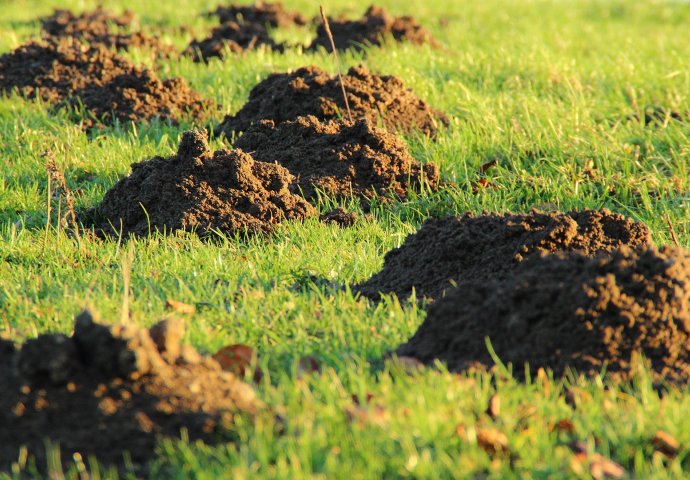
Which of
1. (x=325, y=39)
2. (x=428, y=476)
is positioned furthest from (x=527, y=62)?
(x=428, y=476)

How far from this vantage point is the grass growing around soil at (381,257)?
288 centimetres

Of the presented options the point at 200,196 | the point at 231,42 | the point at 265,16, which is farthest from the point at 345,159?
the point at 265,16

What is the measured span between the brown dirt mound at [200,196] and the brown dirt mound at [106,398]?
8.68 ft

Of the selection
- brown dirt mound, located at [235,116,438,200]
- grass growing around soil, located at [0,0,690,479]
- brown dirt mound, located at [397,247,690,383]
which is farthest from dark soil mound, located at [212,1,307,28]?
brown dirt mound, located at [397,247,690,383]

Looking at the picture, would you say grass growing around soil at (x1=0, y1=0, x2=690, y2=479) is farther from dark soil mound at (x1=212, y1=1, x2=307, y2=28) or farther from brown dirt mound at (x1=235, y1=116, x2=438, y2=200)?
dark soil mound at (x1=212, y1=1, x2=307, y2=28)

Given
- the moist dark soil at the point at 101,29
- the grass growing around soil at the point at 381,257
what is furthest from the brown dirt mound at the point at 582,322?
the moist dark soil at the point at 101,29

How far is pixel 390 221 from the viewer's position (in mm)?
6145

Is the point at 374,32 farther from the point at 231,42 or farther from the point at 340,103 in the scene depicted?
the point at 340,103

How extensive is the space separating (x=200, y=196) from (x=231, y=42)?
523 centimetres

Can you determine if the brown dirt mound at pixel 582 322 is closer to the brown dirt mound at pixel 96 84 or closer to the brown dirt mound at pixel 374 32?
the brown dirt mound at pixel 96 84

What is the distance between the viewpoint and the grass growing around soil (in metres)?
2.88

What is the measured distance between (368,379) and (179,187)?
295 cm

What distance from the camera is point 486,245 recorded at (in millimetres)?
4715

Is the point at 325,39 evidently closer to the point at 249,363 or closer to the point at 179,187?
the point at 179,187
